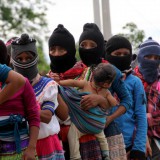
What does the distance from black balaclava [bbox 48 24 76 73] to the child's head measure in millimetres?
325

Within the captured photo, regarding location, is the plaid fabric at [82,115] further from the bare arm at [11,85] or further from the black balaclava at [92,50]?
the bare arm at [11,85]

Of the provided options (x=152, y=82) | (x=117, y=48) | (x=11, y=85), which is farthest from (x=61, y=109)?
(x=152, y=82)

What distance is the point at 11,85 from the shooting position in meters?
3.33

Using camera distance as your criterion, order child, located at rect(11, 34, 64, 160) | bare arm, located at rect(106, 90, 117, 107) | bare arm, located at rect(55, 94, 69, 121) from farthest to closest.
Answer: bare arm, located at rect(106, 90, 117, 107), bare arm, located at rect(55, 94, 69, 121), child, located at rect(11, 34, 64, 160)

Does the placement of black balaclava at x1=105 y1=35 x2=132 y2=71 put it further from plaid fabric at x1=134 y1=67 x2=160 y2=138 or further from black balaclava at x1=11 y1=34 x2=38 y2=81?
black balaclava at x1=11 y1=34 x2=38 y2=81

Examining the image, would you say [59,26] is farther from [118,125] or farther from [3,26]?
[3,26]

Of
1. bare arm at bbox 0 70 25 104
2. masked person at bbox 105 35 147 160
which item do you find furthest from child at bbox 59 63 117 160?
bare arm at bbox 0 70 25 104

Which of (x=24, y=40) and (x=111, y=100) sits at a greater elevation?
(x=24, y=40)

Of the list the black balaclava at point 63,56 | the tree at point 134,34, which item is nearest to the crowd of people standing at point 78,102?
the black balaclava at point 63,56

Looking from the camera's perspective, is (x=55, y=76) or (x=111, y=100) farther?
(x=55, y=76)

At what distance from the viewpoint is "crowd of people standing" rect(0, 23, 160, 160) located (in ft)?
11.2

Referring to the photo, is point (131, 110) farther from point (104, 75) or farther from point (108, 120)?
point (104, 75)

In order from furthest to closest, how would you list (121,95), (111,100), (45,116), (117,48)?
1. (117,48)
2. (121,95)
3. (111,100)
4. (45,116)

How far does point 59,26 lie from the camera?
4.66m
